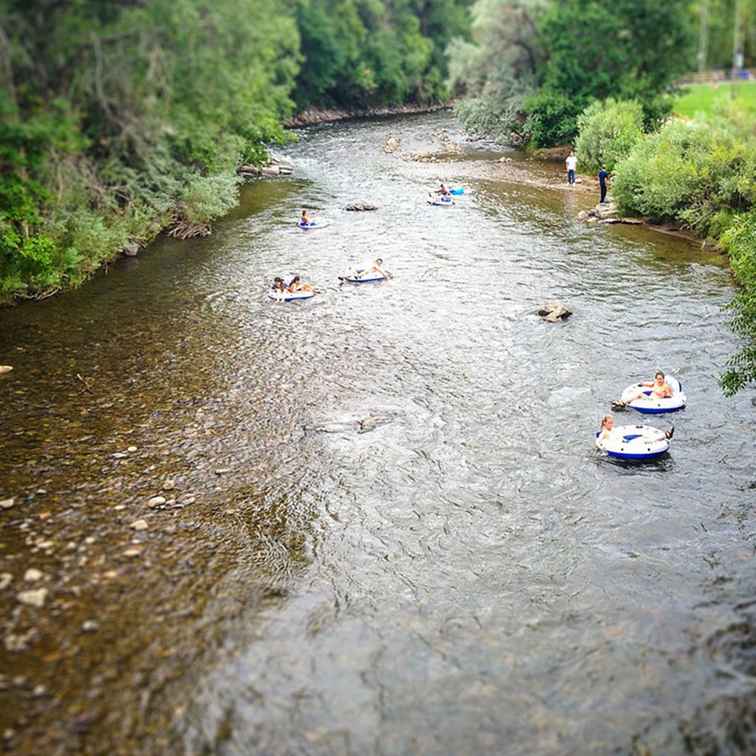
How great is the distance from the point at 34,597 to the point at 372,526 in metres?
5.82

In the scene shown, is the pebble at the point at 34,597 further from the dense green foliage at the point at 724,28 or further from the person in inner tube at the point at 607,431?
the dense green foliage at the point at 724,28

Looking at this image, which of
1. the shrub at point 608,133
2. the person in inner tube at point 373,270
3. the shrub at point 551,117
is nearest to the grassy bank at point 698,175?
the shrub at point 608,133

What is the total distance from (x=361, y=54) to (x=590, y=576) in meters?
79.6

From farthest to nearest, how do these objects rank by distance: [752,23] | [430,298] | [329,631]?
1. [430,298]
2. [752,23]
3. [329,631]

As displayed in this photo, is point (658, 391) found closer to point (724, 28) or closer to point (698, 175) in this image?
point (724, 28)

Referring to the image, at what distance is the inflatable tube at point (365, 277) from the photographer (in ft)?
95.5

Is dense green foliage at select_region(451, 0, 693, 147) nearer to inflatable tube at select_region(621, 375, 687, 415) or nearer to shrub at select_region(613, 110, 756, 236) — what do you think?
shrub at select_region(613, 110, 756, 236)

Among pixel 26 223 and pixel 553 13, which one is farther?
pixel 553 13

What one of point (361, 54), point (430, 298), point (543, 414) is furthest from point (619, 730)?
point (361, 54)

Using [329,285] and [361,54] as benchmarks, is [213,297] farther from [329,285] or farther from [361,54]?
[361,54]

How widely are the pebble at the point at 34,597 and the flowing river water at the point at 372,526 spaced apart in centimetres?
14

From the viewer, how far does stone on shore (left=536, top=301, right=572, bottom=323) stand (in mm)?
24828

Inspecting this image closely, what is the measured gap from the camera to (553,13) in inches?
2053

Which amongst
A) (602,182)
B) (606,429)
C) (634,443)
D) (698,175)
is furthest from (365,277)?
(602,182)
